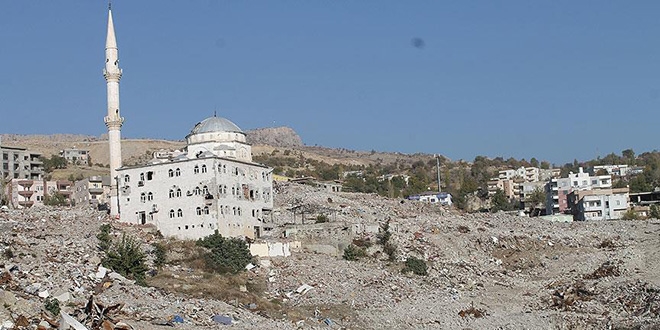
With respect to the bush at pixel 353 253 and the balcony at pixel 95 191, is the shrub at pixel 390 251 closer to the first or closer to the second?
the bush at pixel 353 253

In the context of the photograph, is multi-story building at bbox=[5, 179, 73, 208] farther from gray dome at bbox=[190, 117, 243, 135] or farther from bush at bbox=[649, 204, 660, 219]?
bush at bbox=[649, 204, 660, 219]

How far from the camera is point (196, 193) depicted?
2061 inches

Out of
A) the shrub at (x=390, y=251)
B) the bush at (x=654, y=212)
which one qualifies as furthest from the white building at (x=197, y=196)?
the bush at (x=654, y=212)

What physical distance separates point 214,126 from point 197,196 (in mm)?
7784

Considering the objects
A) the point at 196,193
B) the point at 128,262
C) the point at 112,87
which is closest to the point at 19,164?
the point at 112,87

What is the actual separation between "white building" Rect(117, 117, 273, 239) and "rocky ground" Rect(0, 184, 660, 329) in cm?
163

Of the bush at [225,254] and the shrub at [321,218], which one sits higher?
the shrub at [321,218]

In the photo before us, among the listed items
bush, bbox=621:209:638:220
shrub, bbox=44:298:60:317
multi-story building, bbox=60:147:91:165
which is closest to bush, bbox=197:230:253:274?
shrub, bbox=44:298:60:317

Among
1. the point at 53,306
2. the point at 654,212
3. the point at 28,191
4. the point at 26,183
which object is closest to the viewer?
the point at 53,306

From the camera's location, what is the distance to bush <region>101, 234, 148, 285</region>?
4175cm

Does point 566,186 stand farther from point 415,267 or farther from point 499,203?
point 415,267

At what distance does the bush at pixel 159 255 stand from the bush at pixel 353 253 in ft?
31.3

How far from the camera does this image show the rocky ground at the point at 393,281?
36.0 m

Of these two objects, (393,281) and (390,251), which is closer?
(393,281)
